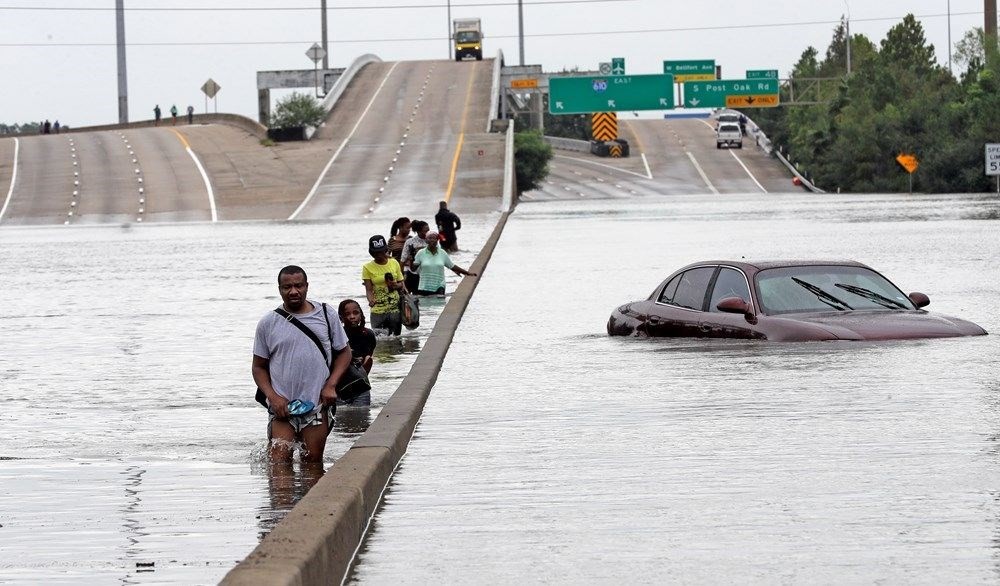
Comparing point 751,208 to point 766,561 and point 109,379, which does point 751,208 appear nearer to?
point 109,379

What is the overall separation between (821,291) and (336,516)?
10.8m

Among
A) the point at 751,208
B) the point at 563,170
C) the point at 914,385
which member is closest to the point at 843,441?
the point at 914,385

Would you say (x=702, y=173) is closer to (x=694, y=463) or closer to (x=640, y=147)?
(x=640, y=147)

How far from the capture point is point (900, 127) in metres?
110

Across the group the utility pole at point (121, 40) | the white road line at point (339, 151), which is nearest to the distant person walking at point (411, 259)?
the white road line at point (339, 151)

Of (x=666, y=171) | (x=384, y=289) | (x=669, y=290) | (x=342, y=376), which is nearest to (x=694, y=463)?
(x=342, y=376)

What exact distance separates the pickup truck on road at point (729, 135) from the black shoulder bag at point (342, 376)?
120 meters

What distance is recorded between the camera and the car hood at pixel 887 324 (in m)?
17.8

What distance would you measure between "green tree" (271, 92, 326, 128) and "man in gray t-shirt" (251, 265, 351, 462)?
288ft

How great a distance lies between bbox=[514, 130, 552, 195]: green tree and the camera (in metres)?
98.8

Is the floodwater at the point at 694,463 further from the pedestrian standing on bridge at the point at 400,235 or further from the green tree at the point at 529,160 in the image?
the green tree at the point at 529,160

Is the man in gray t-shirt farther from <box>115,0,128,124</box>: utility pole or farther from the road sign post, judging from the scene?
<box>115,0,128,124</box>: utility pole

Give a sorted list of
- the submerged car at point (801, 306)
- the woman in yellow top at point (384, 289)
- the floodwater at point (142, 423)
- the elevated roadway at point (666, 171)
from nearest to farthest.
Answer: the floodwater at point (142, 423) → the submerged car at point (801, 306) → the woman in yellow top at point (384, 289) → the elevated roadway at point (666, 171)

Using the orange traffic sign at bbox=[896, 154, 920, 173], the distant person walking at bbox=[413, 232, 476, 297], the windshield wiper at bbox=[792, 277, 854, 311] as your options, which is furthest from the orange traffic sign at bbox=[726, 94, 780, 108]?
the windshield wiper at bbox=[792, 277, 854, 311]
